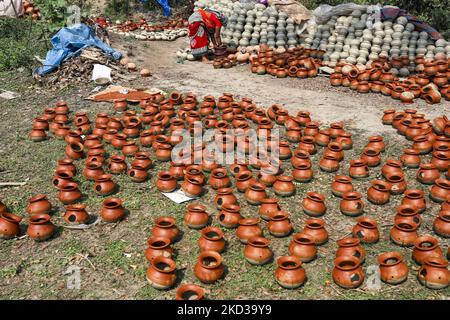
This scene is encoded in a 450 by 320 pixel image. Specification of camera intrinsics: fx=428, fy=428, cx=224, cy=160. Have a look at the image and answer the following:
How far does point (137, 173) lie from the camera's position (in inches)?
300

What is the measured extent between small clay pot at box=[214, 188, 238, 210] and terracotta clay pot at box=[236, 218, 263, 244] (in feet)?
2.58

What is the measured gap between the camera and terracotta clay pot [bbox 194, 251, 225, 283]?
5.20 meters

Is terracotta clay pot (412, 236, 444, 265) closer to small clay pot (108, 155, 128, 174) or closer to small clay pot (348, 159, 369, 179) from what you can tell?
small clay pot (348, 159, 369, 179)

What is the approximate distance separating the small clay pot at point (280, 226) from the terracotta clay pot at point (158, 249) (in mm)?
1482

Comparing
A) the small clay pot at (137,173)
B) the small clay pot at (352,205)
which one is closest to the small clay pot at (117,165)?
the small clay pot at (137,173)

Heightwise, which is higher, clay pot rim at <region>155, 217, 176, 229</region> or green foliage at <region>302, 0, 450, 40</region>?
green foliage at <region>302, 0, 450, 40</region>

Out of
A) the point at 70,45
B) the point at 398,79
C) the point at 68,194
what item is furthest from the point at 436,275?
the point at 70,45

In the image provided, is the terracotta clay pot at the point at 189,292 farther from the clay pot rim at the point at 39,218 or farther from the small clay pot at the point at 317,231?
the clay pot rim at the point at 39,218

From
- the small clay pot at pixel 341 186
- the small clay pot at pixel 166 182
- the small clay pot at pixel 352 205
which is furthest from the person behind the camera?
the small clay pot at pixel 166 182

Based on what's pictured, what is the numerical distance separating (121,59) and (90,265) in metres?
10.2

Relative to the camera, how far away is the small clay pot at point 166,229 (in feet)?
19.4

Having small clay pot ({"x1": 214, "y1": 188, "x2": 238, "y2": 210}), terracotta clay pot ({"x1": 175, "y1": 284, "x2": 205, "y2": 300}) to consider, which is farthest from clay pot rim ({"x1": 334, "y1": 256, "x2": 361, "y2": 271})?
small clay pot ({"x1": 214, "y1": 188, "x2": 238, "y2": 210})

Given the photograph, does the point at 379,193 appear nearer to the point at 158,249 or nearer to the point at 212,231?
the point at 212,231

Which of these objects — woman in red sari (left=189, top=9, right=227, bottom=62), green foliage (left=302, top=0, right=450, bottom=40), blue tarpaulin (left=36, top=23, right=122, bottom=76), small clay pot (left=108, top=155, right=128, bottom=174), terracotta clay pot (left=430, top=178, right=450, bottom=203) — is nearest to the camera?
terracotta clay pot (left=430, top=178, right=450, bottom=203)
